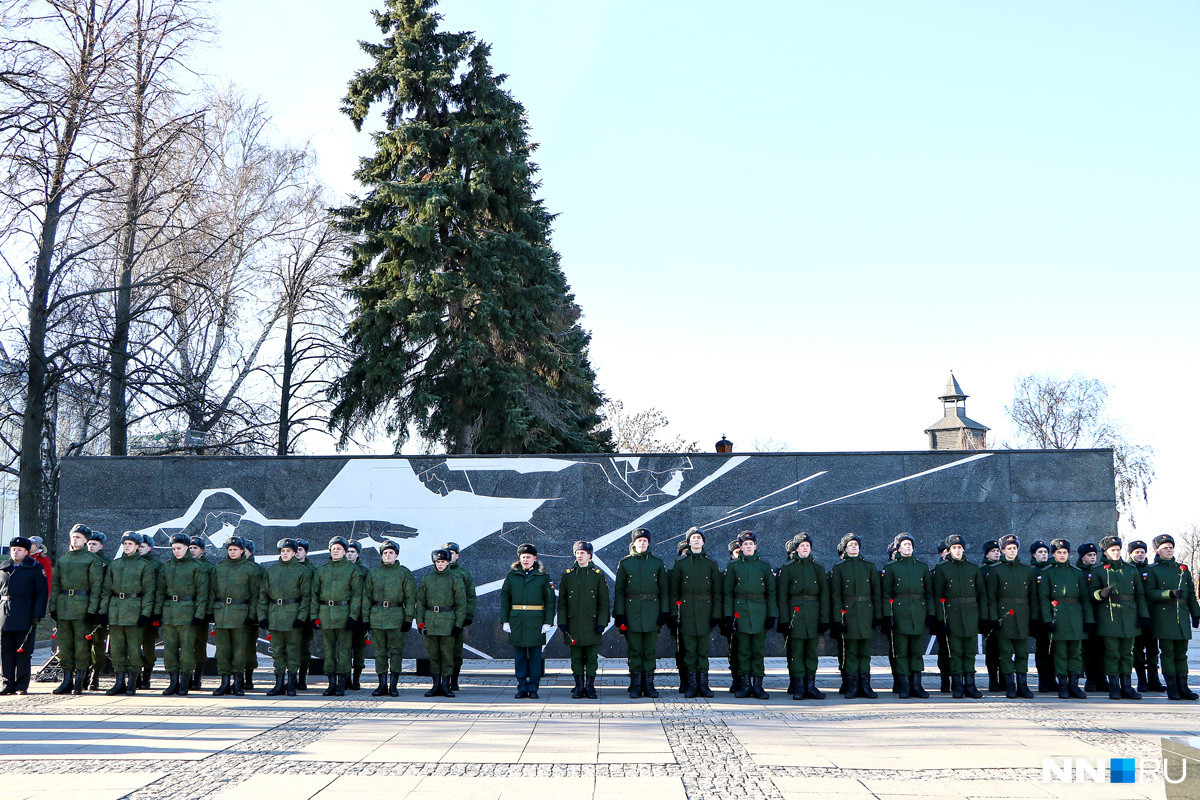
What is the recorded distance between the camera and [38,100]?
37.7ft

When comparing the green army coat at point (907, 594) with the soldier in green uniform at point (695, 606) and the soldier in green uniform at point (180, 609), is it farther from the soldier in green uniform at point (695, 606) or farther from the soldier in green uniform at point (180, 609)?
the soldier in green uniform at point (180, 609)

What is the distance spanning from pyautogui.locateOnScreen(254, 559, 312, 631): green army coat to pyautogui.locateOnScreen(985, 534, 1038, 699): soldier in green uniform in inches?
314

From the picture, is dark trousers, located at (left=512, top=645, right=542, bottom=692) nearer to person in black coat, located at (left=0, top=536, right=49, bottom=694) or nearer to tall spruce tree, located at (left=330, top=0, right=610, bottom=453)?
person in black coat, located at (left=0, top=536, right=49, bottom=694)

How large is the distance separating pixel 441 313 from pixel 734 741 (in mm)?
16068

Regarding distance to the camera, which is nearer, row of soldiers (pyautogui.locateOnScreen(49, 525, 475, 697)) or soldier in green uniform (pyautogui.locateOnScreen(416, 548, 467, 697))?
soldier in green uniform (pyautogui.locateOnScreen(416, 548, 467, 697))

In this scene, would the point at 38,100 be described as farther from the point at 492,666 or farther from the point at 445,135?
the point at 445,135

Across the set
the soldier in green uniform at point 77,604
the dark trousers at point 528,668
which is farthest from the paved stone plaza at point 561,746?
the soldier in green uniform at point 77,604

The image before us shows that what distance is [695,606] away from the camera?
38.3 ft

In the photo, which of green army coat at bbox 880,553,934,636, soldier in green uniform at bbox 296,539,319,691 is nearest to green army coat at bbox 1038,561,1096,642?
green army coat at bbox 880,553,934,636

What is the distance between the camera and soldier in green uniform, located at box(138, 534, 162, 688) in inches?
472

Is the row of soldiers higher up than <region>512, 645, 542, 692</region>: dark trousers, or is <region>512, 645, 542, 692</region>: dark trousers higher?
the row of soldiers

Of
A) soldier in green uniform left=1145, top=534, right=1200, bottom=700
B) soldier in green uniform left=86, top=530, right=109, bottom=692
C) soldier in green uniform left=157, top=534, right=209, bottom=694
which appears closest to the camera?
soldier in green uniform left=1145, top=534, right=1200, bottom=700

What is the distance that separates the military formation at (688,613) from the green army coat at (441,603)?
0.08ft

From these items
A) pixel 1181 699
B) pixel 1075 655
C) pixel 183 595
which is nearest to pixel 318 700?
pixel 183 595
